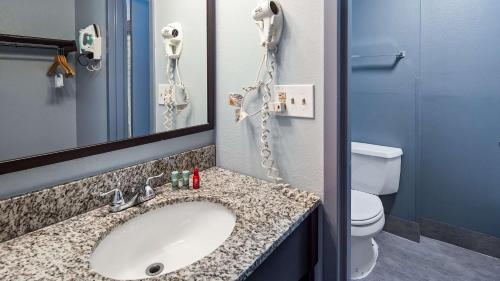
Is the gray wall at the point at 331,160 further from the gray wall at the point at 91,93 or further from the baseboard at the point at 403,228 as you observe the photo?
the baseboard at the point at 403,228

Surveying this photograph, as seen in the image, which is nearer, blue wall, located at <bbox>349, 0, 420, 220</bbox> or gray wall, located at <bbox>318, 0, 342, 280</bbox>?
gray wall, located at <bbox>318, 0, 342, 280</bbox>

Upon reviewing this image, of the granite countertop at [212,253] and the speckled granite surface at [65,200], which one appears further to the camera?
the speckled granite surface at [65,200]

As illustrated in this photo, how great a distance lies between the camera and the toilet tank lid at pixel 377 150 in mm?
1990

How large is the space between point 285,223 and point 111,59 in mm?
761

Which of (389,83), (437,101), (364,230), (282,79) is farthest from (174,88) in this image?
(437,101)

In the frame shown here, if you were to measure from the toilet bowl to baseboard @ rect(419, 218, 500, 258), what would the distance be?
0.51 metres

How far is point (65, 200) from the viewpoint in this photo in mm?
794

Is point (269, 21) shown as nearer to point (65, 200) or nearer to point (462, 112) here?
point (65, 200)

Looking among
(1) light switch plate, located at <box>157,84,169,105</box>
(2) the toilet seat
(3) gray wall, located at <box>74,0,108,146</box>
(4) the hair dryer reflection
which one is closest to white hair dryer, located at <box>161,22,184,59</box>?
(4) the hair dryer reflection

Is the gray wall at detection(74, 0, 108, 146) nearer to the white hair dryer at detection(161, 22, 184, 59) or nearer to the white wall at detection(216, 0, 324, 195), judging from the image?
the white hair dryer at detection(161, 22, 184, 59)

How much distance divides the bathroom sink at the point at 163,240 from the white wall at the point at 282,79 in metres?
0.30

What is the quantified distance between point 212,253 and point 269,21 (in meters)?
0.75

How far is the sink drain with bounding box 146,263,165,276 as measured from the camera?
2.58 ft

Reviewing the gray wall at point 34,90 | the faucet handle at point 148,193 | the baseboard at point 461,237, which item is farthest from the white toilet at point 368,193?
the gray wall at point 34,90
